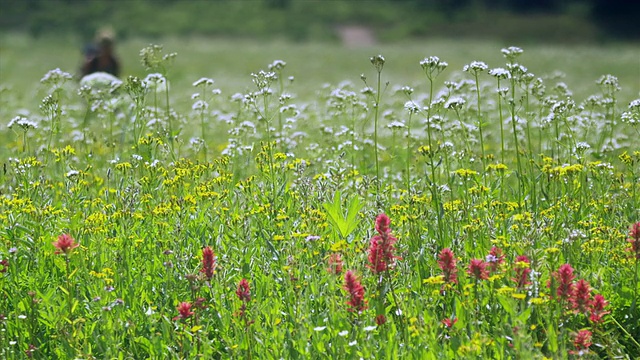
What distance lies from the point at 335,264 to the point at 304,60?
32281mm

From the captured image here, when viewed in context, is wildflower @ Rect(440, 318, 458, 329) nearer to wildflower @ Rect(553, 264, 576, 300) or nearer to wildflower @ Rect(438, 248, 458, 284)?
wildflower @ Rect(438, 248, 458, 284)

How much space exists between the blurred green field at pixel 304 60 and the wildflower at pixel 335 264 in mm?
13746

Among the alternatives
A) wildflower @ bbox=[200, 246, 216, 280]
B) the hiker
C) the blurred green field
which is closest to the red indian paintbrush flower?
wildflower @ bbox=[200, 246, 216, 280]

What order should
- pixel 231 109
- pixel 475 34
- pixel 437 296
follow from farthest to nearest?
pixel 475 34 → pixel 231 109 → pixel 437 296

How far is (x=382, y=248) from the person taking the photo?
4551mm

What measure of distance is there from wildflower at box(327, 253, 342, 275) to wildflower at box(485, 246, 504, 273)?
2.76 ft

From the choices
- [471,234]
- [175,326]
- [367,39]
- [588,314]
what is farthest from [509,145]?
[367,39]

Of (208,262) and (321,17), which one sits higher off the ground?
(208,262)

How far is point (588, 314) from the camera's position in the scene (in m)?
4.62

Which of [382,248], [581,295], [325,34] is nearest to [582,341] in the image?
[581,295]

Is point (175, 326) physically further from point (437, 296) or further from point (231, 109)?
point (231, 109)

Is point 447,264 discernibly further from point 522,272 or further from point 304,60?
point 304,60

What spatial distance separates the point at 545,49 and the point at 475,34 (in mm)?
9108

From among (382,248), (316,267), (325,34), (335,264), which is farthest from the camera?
(325,34)
